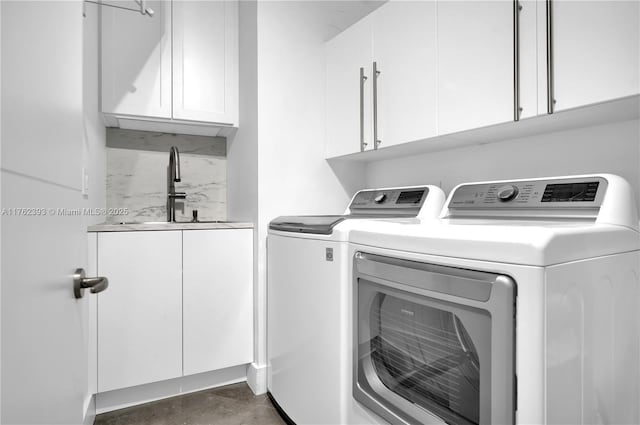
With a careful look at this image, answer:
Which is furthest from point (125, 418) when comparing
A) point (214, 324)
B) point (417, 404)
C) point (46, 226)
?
point (46, 226)

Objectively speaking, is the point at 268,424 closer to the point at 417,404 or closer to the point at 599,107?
the point at 417,404

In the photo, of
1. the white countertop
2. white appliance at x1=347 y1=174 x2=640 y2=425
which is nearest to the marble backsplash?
the white countertop

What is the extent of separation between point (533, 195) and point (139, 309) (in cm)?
192

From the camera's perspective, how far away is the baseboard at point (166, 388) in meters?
1.93

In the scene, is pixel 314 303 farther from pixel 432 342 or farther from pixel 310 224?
pixel 432 342

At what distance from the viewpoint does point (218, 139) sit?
9.14 ft

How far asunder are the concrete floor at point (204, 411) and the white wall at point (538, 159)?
1516 millimetres

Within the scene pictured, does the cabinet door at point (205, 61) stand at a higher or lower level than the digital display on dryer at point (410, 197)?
higher

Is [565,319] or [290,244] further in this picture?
[290,244]

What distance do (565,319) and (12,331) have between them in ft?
3.20

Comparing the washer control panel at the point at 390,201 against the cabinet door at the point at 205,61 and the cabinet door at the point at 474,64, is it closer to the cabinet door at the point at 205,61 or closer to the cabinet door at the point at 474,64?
the cabinet door at the point at 474,64

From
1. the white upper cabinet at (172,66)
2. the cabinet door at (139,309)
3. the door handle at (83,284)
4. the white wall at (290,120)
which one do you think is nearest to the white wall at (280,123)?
the white wall at (290,120)

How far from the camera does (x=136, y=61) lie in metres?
2.18

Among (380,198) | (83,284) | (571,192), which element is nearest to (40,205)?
(83,284)
